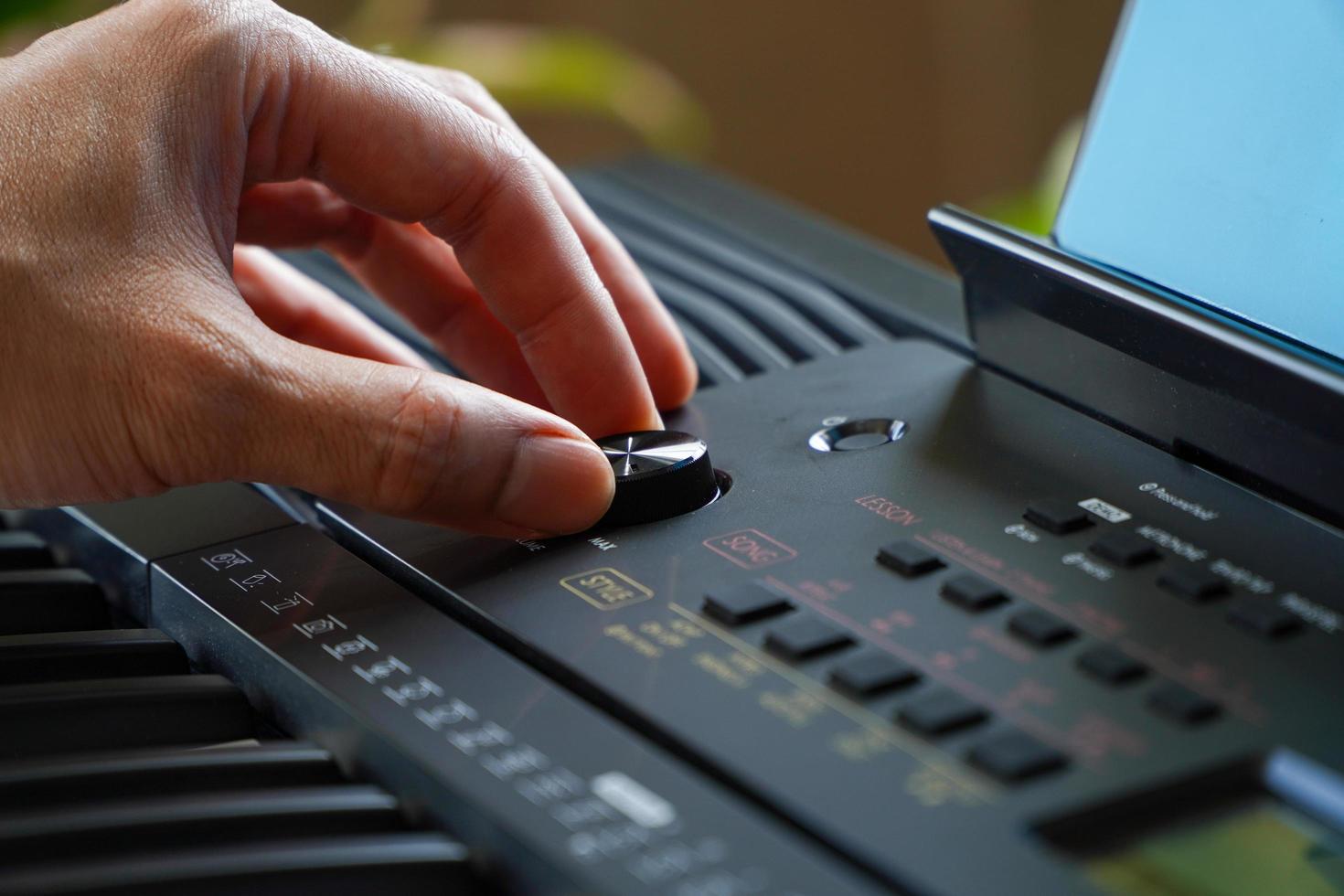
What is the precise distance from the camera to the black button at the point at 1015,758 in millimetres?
425

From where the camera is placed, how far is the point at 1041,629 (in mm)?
493

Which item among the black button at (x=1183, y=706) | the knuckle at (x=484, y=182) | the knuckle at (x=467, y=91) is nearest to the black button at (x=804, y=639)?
the black button at (x=1183, y=706)

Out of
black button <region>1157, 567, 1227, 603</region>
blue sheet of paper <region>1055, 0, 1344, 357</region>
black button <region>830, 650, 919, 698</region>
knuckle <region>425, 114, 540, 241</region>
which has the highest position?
blue sheet of paper <region>1055, 0, 1344, 357</region>

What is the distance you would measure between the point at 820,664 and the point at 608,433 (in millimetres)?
268

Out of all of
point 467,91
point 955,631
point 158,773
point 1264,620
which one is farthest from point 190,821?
point 467,91

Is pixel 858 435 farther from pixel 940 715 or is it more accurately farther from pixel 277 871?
pixel 277 871

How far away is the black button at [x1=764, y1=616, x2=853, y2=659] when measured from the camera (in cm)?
49

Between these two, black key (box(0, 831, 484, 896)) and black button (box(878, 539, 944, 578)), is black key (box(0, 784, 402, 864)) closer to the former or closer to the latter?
black key (box(0, 831, 484, 896))

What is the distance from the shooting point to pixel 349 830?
47 centimetres

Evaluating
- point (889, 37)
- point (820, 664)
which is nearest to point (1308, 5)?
point (820, 664)

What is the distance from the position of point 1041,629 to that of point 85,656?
0.37 m

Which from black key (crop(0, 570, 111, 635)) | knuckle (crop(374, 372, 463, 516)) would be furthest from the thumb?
black key (crop(0, 570, 111, 635))

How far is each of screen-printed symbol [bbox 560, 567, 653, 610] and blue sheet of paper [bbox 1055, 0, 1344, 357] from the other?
0.93 feet

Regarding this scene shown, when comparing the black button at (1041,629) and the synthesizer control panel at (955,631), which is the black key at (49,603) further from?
the black button at (1041,629)
